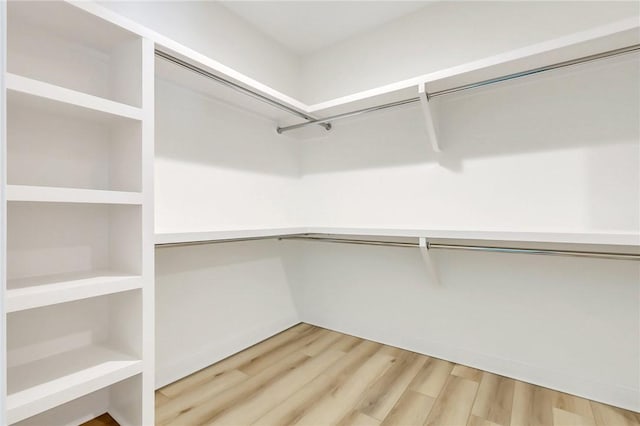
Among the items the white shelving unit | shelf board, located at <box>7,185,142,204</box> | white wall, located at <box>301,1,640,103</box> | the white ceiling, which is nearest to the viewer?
shelf board, located at <box>7,185,142,204</box>

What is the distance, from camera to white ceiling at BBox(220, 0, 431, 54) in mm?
1793

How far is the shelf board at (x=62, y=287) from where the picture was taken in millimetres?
829

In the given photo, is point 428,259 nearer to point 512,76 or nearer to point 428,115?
point 428,115

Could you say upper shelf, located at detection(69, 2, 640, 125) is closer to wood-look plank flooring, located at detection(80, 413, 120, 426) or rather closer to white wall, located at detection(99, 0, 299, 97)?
white wall, located at detection(99, 0, 299, 97)

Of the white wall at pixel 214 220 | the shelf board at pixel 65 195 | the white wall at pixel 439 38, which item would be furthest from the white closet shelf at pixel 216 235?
the white wall at pixel 439 38

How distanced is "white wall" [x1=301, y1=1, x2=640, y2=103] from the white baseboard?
5.41 ft

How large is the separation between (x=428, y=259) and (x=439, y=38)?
1.26 meters

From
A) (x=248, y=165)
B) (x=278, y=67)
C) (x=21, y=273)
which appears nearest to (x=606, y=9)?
(x=278, y=67)

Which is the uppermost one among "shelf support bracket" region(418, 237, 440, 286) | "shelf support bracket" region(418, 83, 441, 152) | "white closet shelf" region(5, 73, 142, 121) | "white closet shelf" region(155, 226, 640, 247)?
"shelf support bracket" region(418, 83, 441, 152)

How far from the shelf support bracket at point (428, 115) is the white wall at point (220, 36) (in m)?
1.07

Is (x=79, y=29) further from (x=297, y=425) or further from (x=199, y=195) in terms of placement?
(x=297, y=425)

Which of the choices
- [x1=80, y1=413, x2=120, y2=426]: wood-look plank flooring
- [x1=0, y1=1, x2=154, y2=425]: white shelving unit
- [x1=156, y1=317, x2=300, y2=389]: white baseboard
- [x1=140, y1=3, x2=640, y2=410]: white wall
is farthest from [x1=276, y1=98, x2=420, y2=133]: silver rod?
[x1=80, y1=413, x2=120, y2=426]: wood-look plank flooring

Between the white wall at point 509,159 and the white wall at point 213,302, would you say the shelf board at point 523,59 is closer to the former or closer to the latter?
the white wall at point 509,159

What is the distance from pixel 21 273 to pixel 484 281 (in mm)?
1972
